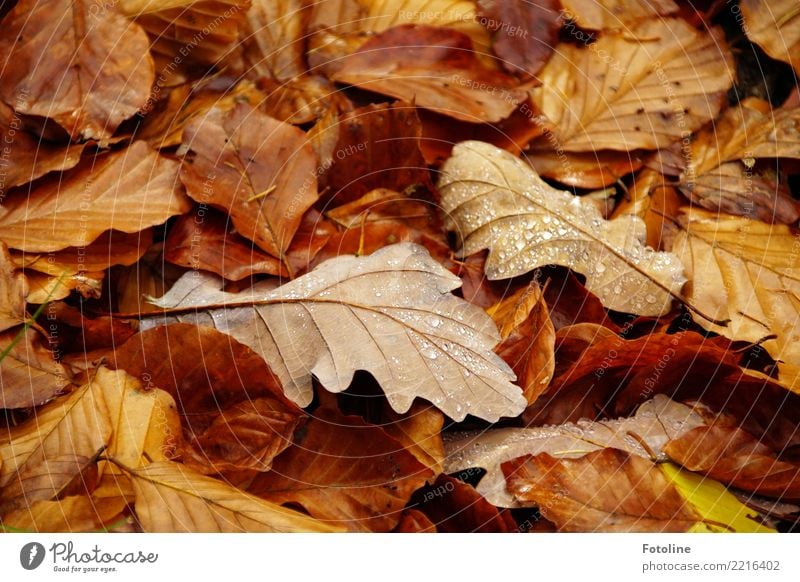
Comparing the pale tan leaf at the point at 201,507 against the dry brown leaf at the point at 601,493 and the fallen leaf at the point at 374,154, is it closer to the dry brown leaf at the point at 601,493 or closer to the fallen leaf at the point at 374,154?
the dry brown leaf at the point at 601,493

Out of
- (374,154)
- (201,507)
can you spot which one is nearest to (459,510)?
(201,507)

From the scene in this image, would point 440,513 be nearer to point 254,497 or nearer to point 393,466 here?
point 393,466

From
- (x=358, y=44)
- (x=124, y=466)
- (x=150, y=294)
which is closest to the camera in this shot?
(x=124, y=466)
